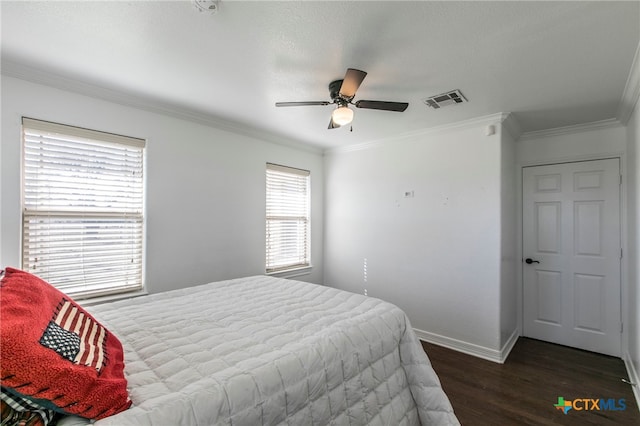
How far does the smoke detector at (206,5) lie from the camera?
1458 mm

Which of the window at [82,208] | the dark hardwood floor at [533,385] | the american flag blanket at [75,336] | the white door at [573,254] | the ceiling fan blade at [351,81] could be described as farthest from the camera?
the white door at [573,254]

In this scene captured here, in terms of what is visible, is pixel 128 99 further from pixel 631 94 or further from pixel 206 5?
pixel 631 94

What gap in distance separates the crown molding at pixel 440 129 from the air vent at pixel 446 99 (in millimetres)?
546

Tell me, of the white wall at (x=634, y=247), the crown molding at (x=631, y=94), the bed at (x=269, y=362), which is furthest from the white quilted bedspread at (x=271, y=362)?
the crown molding at (x=631, y=94)

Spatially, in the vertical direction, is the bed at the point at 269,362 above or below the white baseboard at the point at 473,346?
above

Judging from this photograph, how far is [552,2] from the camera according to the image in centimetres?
147

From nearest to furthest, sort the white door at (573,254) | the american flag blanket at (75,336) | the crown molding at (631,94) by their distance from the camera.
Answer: the american flag blanket at (75,336) < the crown molding at (631,94) < the white door at (573,254)

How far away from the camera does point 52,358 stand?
90 cm

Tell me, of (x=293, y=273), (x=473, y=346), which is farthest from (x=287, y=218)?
(x=473, y=346)

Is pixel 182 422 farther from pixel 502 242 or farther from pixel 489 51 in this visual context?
pixel 502 242

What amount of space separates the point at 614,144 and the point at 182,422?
4.32 meters

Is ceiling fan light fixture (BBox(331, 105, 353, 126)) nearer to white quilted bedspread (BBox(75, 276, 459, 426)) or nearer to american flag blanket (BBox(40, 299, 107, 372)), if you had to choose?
white quilted bedspread (BBox(75, 276, 459, 426))

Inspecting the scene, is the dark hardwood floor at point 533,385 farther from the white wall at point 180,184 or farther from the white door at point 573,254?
the white wall at point 180,184

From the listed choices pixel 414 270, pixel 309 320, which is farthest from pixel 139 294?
pixel 414 270
